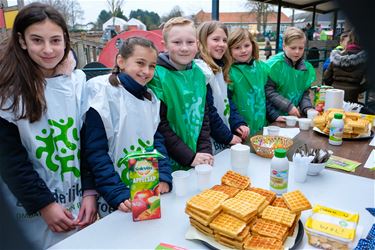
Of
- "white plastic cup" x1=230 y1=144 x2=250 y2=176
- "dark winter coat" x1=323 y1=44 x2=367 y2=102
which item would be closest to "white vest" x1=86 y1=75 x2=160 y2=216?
"white plastic cup" x1=230 y1=144 x2=250 y2=176

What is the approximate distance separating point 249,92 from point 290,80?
61 cm

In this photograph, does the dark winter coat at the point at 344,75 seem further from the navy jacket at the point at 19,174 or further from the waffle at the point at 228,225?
the navy jacket at the point at 19,174

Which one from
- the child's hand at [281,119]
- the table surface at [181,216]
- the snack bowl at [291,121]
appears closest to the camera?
the table surface at [181,216]

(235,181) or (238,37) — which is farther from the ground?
(238,37)

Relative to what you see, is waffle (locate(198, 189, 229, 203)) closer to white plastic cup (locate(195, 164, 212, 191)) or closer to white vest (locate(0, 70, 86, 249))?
white plastic cup (locate(195, 164, 212, 191))

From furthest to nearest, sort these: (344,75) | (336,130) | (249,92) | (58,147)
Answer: (344,75), (249,92), (336,130), (58,147)

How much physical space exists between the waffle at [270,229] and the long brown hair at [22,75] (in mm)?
1067

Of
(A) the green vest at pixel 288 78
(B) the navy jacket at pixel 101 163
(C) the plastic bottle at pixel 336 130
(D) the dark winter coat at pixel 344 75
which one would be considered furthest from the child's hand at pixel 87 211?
(D) the dark winter coat at pixel 344 75

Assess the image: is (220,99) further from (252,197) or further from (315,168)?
(252,197)

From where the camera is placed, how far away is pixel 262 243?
1.02m

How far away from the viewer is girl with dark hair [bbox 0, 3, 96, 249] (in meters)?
1.39

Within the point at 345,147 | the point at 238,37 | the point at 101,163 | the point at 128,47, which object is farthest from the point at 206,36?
the point at 101,163

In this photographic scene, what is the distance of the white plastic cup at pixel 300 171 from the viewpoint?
60.7 inches

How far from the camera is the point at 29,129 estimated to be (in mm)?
1418
